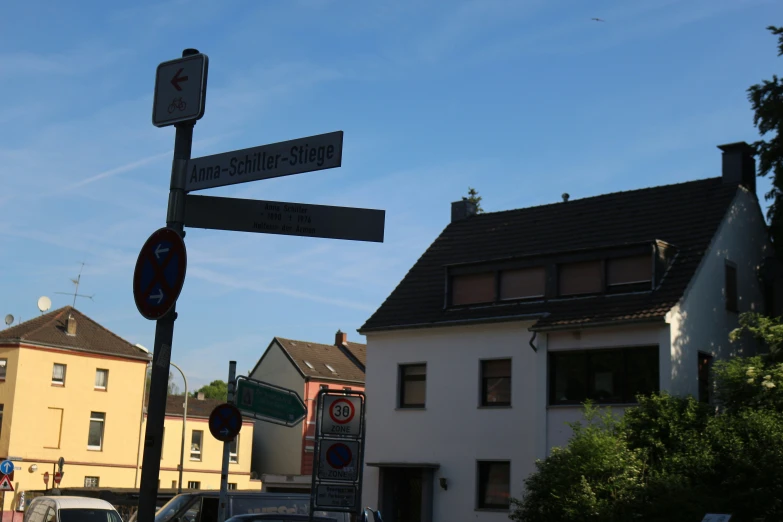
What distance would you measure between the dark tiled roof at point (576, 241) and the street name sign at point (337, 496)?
16.3m

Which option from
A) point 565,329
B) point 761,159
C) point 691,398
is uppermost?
point 761,159

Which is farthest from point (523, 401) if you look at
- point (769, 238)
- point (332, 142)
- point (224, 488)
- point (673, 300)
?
point (332, 142)

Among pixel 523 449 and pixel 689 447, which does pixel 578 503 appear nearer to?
pixel 689 447

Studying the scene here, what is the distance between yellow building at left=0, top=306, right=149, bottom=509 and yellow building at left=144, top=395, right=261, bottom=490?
7.44 ft

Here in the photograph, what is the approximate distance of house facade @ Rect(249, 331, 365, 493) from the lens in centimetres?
6128

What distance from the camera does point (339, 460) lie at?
1073cm

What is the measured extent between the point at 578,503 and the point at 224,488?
967cm

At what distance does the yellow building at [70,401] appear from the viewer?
5372 cm

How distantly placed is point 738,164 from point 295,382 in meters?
38.1

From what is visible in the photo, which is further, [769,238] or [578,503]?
[769,238]

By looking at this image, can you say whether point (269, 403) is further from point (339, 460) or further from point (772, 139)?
point (772, 139)

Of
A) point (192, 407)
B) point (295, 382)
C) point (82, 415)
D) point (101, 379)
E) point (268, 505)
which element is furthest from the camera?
point (192, 407)

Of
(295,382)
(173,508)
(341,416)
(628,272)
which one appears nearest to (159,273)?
(341,416)

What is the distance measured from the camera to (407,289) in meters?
33.2
